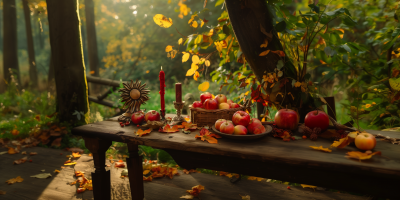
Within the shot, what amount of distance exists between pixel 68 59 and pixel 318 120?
3.68m

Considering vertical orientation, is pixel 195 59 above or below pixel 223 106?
above

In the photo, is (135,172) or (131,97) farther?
(131,97)

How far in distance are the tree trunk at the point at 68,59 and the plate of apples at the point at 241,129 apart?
3.00 metres

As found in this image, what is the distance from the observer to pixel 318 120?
1.69 metres

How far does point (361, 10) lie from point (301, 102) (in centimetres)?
176

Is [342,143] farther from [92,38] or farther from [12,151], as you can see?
[92,38]

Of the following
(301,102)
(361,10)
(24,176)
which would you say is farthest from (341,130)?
(24,176)

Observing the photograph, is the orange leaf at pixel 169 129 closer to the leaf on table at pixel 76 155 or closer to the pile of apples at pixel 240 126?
the pile of apples at pixel 240 126

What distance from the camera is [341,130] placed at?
64.5 inches

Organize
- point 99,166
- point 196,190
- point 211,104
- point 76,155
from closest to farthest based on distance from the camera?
point 211,104 < point 99,166 < point 196,190 < point 76,155

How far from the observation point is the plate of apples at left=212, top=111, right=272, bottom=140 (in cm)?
157

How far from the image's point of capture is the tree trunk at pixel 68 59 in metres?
3.74

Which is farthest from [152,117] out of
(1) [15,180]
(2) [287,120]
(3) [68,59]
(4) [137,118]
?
(3) [68,59]

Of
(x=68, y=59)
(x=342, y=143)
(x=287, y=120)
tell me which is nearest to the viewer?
(x=342, y=143)
